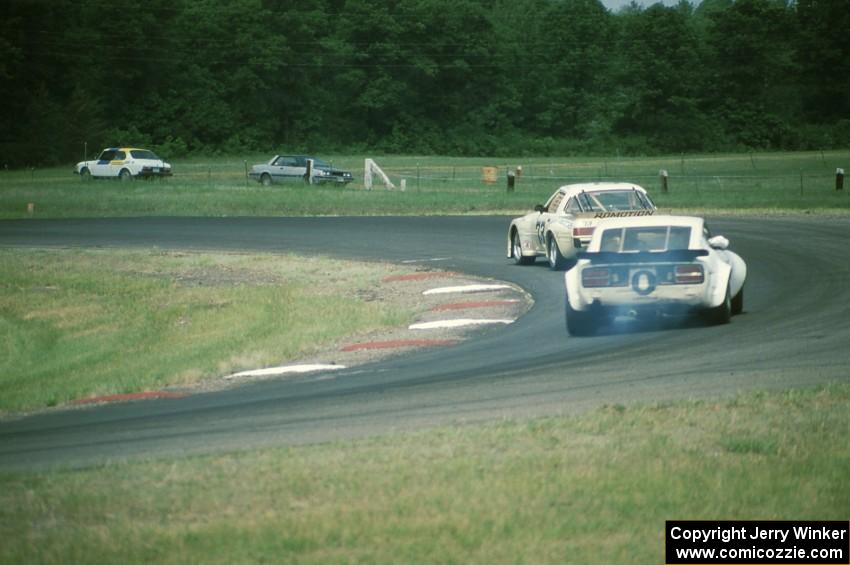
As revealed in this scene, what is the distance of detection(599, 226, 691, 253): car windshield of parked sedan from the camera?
1511cm

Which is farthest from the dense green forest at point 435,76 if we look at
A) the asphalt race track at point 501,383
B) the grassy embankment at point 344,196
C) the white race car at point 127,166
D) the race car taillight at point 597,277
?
the race car taillight at point 597,277

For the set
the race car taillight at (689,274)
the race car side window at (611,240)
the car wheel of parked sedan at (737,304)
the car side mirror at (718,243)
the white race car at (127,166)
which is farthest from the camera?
the white race car at (127,166)

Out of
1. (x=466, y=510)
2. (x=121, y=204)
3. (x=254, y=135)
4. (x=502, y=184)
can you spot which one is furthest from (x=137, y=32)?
(x=466, y=510)

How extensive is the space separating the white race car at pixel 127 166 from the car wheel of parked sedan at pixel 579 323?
4652 cm

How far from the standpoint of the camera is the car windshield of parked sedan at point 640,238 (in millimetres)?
15111

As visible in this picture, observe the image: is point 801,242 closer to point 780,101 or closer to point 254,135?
point 254,135

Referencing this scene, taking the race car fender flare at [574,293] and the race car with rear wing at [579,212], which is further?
the race car with rear wing at [579,212]

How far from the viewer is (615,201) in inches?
841

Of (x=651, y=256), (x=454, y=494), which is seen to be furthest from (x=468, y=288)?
(x=454, y=494)

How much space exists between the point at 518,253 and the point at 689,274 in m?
9.60

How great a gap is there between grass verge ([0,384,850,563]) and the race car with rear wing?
11362 mm

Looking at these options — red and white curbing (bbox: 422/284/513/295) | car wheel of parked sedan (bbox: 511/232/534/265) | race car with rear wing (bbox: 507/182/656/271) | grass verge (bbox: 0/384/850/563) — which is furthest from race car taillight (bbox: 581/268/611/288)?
car wheel of parked sedan (bbox: 511/232/534/265)

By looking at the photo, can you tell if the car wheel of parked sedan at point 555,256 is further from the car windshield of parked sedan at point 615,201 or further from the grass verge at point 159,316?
the grass verge at point 159,316

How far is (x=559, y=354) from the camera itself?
42.9 ft
